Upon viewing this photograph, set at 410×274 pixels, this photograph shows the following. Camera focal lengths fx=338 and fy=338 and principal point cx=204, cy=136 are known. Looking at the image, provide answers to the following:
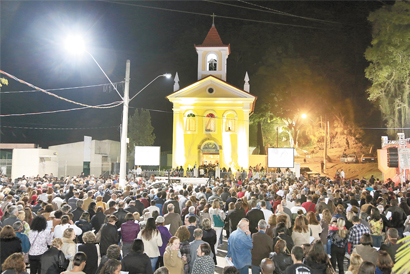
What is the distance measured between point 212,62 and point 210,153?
1058 centimetres

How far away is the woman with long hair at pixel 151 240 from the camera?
678 cm

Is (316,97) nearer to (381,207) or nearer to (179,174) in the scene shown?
(179,174)

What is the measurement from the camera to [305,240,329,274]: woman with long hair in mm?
5281

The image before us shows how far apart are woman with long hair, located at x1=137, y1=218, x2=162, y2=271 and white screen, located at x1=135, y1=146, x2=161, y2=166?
58.5ft

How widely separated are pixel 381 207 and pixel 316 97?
42.1 meters

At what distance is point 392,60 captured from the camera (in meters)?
30.0

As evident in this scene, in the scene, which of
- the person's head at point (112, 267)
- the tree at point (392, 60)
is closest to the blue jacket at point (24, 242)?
the person's head at point (112, 267)

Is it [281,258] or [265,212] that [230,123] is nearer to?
[265,212]

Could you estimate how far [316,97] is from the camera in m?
49.9

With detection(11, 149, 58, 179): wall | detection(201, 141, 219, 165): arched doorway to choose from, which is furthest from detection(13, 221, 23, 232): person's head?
detection(201, 141, 219, 165): arched doorway

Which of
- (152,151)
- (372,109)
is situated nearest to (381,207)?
(152,151)

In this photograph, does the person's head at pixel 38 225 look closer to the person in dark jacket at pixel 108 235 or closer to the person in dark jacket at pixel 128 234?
the person in dark jacket at pixel 108 235

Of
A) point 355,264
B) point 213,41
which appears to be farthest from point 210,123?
point 355,264

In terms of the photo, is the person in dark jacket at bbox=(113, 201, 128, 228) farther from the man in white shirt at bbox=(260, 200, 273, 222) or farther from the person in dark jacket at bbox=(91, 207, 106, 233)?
the man in white shirt at bbox=(260, 200, 273, 222)
